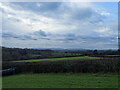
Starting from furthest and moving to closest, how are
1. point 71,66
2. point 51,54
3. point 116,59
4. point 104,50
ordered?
point 51,54, point 104,50, point 71,66, point 116,59

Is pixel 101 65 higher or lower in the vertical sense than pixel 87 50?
lower

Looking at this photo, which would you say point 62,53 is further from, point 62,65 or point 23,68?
point 23,68

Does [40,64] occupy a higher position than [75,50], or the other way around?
[75,50]

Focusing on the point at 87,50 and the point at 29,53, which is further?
the point at 87,50

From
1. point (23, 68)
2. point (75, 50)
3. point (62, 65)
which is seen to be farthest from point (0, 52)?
point (75, 50)

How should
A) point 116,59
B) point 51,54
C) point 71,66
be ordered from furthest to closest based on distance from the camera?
1. point 51,54
2. point 71,66
3. point 116,59

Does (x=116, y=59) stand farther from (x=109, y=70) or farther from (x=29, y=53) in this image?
(x=29, y=53)

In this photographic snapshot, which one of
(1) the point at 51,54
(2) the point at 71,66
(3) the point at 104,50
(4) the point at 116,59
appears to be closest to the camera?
(4) the point at 116,59

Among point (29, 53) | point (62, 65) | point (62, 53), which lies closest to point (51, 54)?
point (62, 53)

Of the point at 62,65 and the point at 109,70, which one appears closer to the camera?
the point at 109,70
